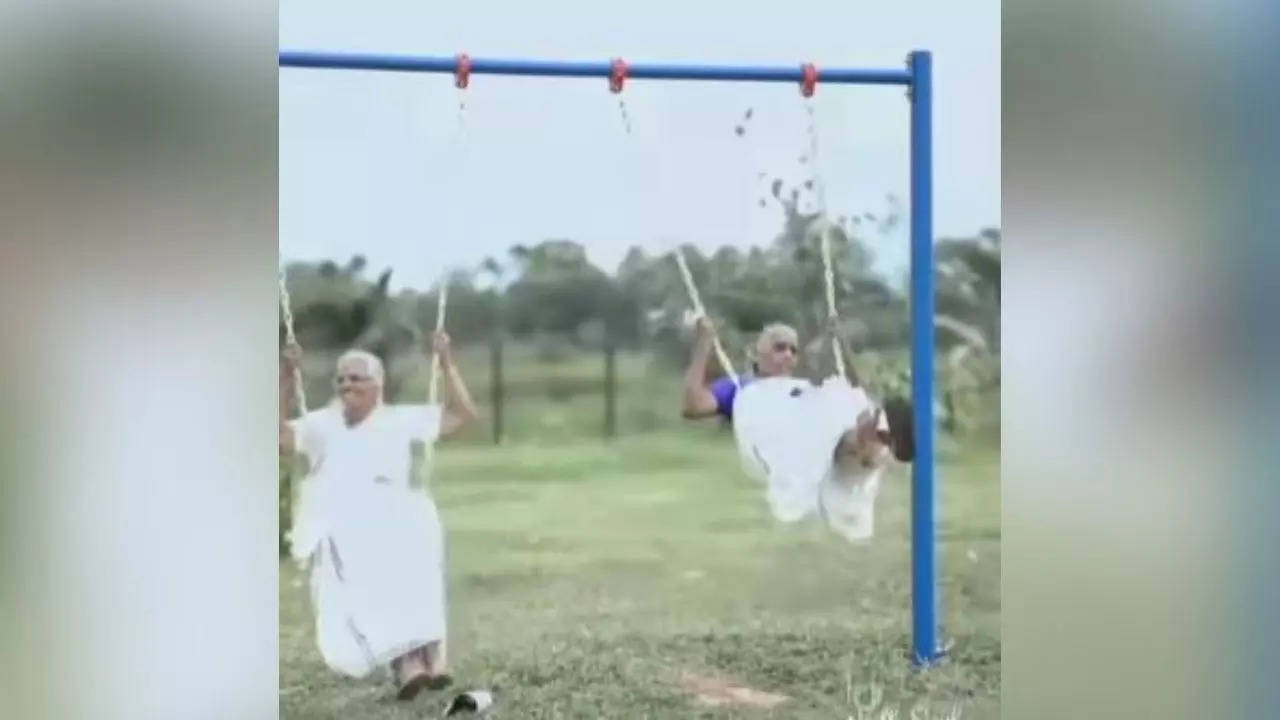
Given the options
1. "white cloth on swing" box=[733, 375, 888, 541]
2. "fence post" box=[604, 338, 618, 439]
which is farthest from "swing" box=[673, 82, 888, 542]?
"fence post" box=[604, 338, 618, 439]

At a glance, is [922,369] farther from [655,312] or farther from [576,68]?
[576,68]

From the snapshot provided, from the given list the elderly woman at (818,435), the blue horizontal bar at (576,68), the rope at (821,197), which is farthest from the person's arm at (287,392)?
the rope at (821,197)

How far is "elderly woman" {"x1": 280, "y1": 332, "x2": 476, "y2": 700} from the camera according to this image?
1.18 meters

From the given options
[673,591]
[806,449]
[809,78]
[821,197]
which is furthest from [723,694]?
[809,78]

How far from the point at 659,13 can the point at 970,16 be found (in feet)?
0.91

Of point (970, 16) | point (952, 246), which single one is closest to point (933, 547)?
point (952, 246)

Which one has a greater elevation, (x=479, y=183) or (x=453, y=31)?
(x=453, y=31)

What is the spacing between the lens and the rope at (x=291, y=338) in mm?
1148

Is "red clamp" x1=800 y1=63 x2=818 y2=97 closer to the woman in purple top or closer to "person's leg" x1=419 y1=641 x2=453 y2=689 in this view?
the woman in purple top

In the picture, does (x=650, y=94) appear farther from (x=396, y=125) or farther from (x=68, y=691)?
(x=68, y=691)

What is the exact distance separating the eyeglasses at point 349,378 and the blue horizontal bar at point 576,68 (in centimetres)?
26

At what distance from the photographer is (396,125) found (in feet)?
3.91

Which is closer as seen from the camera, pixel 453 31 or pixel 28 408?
pixel 28 408

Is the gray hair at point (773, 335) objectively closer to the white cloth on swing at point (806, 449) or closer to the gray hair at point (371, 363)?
the white cloth on swing at point (806, 449)
